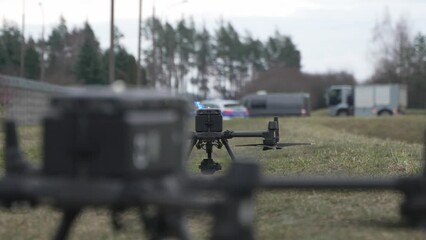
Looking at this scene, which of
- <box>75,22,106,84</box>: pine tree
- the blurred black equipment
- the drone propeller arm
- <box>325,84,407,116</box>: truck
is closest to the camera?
the blurred black equipment

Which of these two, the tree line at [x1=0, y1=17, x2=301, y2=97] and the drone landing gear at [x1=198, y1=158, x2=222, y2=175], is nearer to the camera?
the drone landing gear at [x1=198, y1=158, x2=222, y2=175]

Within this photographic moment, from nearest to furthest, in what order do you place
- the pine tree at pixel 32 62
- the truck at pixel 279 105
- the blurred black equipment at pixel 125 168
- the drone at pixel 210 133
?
the blurred black equipment at pixel 125 168 → the drone at pixel 210 133 → the truck at pixel 279 105 → the pine tree at pixel 32 62

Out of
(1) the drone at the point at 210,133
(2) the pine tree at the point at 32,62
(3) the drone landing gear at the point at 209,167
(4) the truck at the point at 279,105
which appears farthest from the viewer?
(2) the pine tree at the point at 32,62

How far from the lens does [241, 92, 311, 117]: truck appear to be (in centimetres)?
7500

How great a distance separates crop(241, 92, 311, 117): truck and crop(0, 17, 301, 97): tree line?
11.9 meters

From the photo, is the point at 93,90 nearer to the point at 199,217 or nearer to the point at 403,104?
the point at 199,217

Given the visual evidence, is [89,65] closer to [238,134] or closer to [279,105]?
[279,105]

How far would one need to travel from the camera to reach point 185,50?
124m

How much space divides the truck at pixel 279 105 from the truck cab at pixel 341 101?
12.4ft

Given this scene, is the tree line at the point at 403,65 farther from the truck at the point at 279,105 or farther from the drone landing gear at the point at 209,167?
the drone landing gear at the point at 209,167

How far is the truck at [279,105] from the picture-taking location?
246 ft

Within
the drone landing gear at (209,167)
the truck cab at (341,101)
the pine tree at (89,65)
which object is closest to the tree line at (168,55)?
the pine tree at (89,65)

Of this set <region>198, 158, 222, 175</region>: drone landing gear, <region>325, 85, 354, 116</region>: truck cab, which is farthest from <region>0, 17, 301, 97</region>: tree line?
<region>198, 158, 222, 175</region>: drone landing gear

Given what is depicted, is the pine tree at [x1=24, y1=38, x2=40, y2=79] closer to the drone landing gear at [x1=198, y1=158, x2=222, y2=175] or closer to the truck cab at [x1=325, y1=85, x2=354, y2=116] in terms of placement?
the truck cab at [x1=325, y1=85, x2=354, y2=116]
